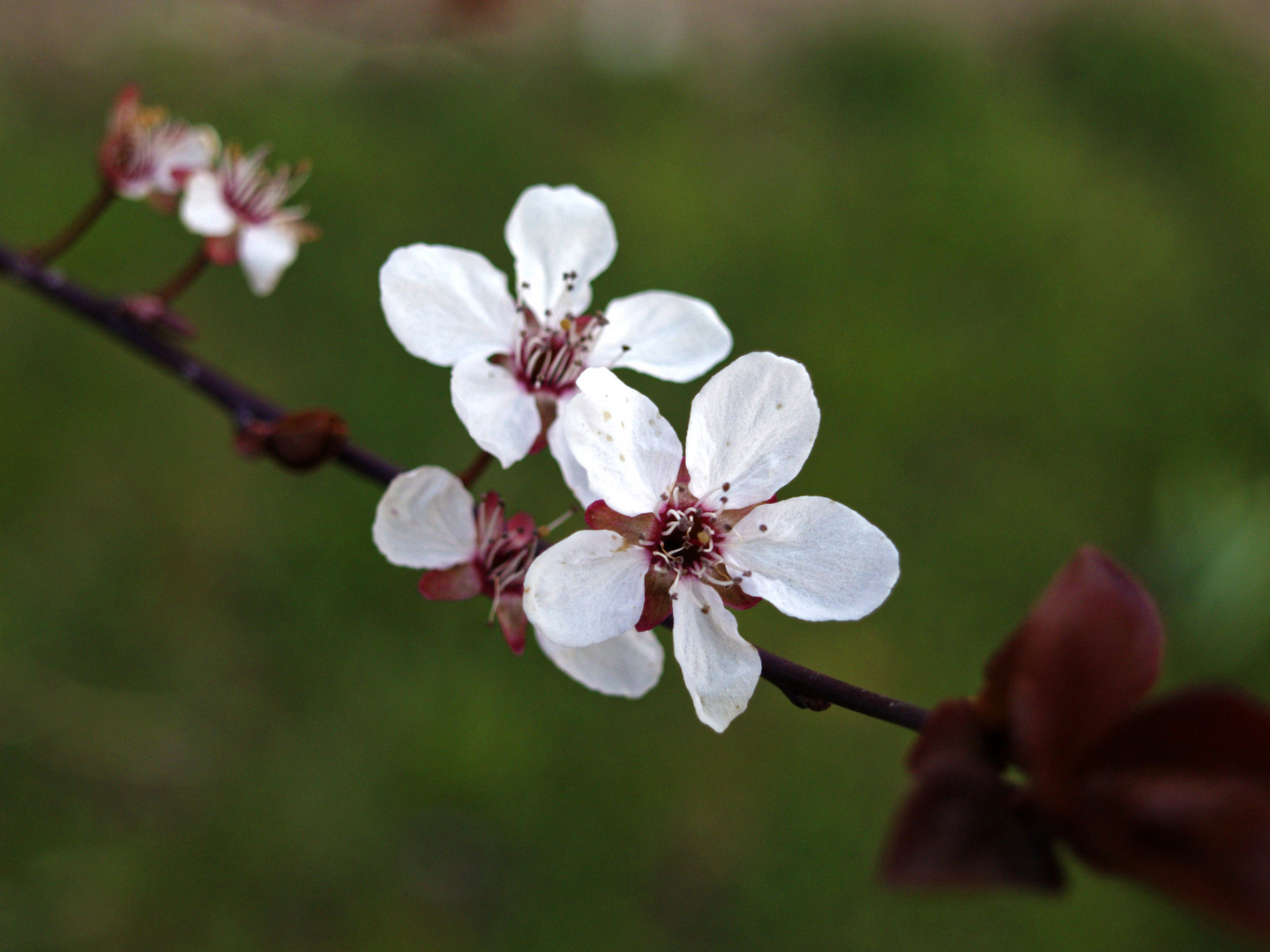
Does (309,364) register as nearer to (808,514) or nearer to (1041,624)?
(808,514)

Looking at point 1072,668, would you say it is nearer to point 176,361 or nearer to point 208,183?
point 176,361

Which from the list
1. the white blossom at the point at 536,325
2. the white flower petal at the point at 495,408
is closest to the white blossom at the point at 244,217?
the white blossom at the point at 536,325

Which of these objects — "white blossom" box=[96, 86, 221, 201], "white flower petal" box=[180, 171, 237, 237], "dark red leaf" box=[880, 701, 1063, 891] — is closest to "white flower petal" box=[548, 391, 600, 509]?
"dark red leaf" box=[880, 701, 1063, 891]

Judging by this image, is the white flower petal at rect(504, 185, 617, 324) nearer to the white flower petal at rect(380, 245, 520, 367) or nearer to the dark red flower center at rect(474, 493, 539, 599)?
the white flower petal at rect(380, 245, 520, 367)

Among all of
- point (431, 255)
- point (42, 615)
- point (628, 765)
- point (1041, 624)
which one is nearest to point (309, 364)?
point (42, 615)

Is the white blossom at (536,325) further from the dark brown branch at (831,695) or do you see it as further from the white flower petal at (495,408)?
the dark brown branch at (831,695)

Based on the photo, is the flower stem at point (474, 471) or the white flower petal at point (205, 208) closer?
the flower stem at point (474, 471)
